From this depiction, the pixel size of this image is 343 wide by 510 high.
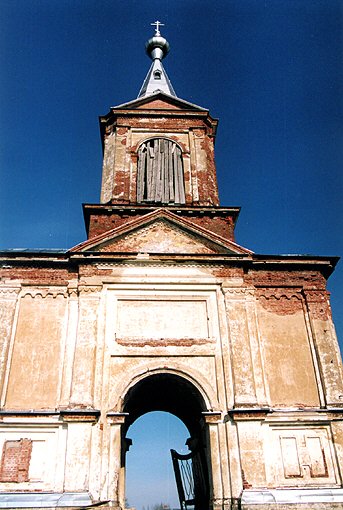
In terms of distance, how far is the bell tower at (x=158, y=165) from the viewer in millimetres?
16312

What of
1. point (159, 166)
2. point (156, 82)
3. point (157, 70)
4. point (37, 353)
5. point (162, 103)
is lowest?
point (37, 353)

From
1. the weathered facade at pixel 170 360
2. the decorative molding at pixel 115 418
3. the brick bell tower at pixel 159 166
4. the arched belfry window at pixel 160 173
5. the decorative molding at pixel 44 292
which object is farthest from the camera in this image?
the arched belfry window at pixel 160 173

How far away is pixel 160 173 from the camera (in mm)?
17938

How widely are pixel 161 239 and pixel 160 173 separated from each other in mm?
3736

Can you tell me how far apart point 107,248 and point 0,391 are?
4.95 metres

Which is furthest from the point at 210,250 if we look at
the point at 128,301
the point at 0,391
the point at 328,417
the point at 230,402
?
the point at 0,391

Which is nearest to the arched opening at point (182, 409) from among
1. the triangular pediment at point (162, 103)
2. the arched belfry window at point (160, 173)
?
the arched belfry window at point (160, 173)

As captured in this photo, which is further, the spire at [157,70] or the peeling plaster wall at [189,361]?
the spire at [157,70]

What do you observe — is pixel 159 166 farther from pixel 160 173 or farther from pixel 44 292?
pixel 44 292

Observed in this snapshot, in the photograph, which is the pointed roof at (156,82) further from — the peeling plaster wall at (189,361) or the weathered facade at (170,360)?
the peeling plaster wall at (189,361)

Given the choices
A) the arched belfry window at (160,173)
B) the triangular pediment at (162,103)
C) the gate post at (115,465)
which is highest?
the triangular pediment at (162,103)

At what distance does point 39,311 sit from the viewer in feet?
45.3

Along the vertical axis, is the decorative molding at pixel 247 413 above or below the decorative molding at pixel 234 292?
below

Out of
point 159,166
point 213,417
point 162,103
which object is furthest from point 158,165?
point 213,417
